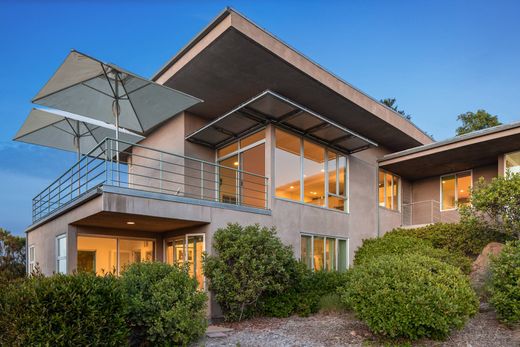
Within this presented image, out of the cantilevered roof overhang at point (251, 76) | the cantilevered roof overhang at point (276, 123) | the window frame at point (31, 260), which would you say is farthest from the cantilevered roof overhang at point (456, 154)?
the window frame at point (31, 260)

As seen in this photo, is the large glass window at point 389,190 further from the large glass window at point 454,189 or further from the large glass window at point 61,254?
the large glass window at point 61,254

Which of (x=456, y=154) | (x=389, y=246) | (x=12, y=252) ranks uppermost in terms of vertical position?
(x=456, y=154)

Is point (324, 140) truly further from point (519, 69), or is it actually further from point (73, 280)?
point (519, 69)

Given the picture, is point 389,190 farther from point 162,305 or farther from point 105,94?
point 162,305

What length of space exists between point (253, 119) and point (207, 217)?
3.53m

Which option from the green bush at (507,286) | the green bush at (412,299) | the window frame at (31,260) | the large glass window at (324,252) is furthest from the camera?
the window frame at (31,260)

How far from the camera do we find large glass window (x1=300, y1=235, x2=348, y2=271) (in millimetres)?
12477

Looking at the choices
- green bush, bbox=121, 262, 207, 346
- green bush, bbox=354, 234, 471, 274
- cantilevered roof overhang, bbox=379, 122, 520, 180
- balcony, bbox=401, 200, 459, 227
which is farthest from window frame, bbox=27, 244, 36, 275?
balcony, bbox=401, 200, 459, 227

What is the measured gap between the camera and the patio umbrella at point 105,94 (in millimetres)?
8648

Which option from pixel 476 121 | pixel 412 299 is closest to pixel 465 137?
pixel 412 299

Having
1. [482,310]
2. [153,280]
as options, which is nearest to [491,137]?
[482,310]

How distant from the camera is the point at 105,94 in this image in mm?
9727

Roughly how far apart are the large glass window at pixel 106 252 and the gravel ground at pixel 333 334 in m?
4.48

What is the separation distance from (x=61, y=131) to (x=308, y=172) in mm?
8349
